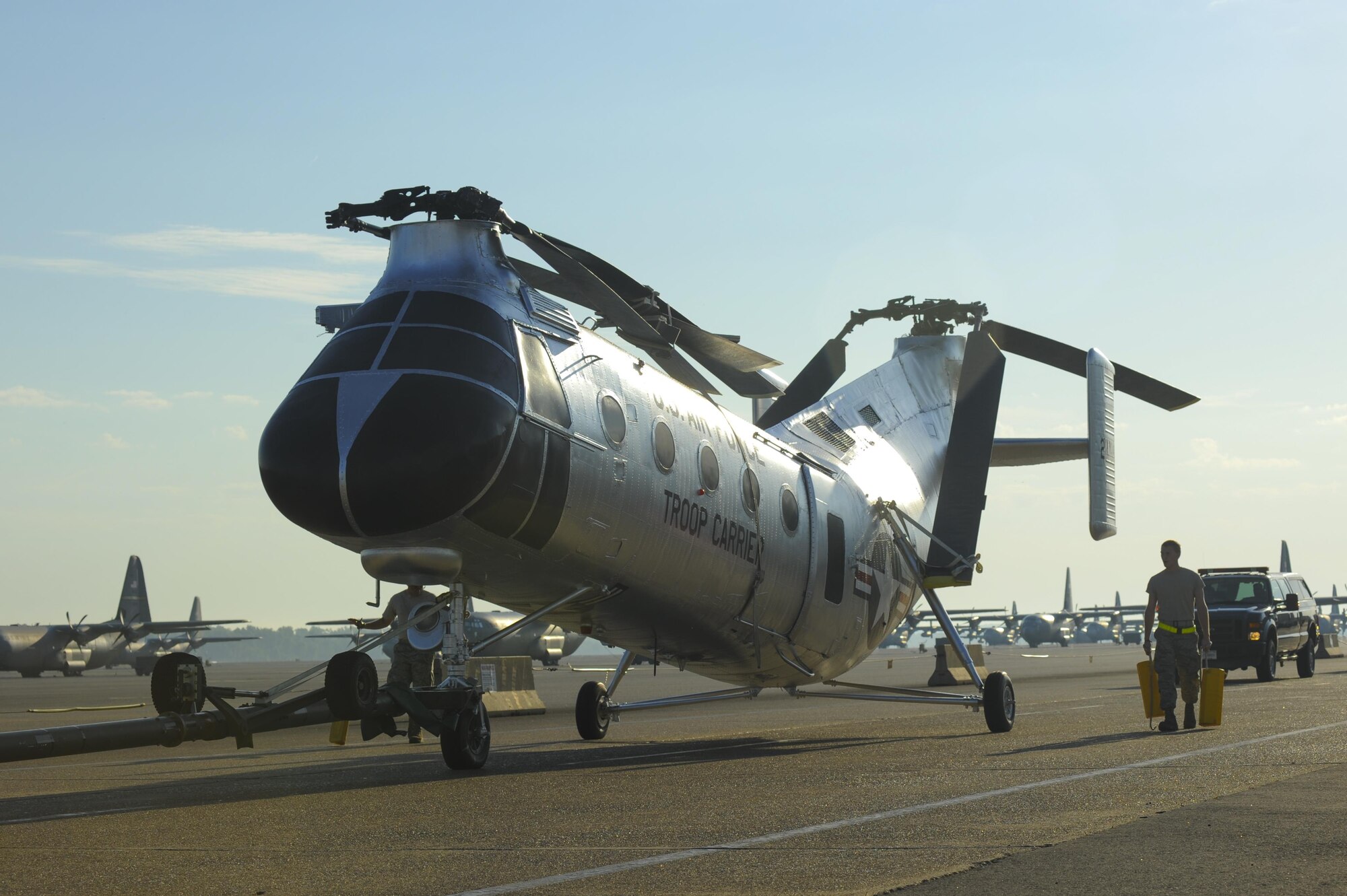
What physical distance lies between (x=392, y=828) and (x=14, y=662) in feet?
244

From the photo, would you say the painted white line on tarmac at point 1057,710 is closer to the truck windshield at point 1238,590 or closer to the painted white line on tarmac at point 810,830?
the painted white line on tarmac at point 810,830

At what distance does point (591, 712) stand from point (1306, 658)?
25555 millimetres

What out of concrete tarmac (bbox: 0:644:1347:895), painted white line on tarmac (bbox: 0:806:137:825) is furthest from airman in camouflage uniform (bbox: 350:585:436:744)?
painted white line on tarmac (bbox: 0:806:137:825)

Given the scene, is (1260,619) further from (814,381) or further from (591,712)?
(591,712)

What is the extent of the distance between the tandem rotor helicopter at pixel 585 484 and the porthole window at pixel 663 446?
0.11ft

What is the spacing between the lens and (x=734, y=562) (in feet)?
47.9

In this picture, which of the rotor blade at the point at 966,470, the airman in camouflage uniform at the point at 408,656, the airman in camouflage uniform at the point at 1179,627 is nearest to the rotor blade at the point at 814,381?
the rotor blade at the point at 966,470

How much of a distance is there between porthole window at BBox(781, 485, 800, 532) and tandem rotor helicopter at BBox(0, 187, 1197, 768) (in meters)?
0.05

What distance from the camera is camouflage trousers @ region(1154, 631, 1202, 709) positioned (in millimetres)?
16438

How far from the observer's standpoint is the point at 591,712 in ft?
54.7

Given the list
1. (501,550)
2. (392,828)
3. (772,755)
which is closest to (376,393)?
(501,550)

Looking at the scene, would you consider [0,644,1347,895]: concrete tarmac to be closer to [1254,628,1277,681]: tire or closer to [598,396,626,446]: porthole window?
[598,396,626,446]: porthole window

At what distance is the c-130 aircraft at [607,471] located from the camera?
34.9 feet

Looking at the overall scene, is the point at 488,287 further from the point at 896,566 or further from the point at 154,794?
the point at 896,566
